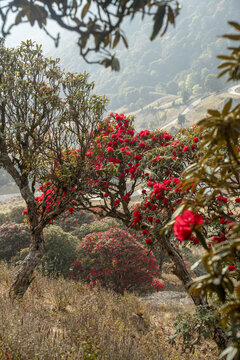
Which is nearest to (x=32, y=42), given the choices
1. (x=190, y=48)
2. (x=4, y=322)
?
(x=4, y=322)

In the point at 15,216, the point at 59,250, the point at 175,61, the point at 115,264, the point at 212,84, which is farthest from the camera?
the point at 175,61

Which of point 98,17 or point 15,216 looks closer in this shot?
point 98,17

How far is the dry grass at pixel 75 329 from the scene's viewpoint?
2.80 meters

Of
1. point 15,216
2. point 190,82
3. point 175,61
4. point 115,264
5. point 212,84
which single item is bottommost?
point 115,264

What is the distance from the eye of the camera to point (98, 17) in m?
1.24

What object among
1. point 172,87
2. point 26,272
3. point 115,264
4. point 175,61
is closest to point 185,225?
point 26,272

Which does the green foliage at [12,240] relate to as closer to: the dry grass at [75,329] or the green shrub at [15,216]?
the green shrub at [15,216]

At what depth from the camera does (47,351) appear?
9.06 ft

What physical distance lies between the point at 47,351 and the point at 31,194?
2993 millimetres

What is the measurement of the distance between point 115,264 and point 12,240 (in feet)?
18.3

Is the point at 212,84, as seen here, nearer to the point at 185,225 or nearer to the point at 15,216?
the point at 15,216

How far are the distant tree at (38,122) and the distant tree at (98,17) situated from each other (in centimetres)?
331

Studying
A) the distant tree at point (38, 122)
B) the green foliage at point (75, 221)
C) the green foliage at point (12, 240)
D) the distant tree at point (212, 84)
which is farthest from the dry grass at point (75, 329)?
the distant tree at point (212, 84)

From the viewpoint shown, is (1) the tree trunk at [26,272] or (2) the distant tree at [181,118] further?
(2) the distant tree at [181,118]
